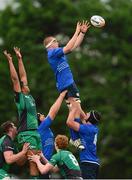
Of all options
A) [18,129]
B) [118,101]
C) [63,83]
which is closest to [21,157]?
[18,129]

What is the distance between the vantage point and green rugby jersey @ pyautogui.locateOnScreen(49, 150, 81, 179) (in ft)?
59.0

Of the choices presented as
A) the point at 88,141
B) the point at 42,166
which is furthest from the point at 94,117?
the point at 42,166

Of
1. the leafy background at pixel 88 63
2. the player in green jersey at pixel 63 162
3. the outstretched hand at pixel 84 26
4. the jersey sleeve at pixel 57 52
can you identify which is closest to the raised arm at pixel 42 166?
the player in green jersey at pixel 63 162

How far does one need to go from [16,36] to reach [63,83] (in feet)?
111

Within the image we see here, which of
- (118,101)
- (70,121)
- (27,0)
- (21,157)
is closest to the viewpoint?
(21,157)

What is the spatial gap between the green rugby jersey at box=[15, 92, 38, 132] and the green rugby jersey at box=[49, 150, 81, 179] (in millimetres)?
1354

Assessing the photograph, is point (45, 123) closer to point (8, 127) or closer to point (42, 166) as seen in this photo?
point (8, 127)

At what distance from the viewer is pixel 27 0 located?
5556 centimetres

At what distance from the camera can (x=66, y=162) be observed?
1798 cm

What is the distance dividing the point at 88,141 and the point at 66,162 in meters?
1.87

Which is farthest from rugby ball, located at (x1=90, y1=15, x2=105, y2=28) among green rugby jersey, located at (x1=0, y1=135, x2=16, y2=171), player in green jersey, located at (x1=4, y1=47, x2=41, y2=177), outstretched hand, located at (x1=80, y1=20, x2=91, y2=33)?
green rugby jersey, located at (x1=0, y1=135, x2=16, y2=171)

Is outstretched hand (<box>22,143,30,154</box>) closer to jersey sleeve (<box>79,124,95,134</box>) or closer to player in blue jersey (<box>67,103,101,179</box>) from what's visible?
player in blue jersey (<box>67,103,101,179</box>)

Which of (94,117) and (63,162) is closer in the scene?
(63,162)

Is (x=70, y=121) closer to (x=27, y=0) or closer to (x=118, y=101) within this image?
(x=118, y=101)
